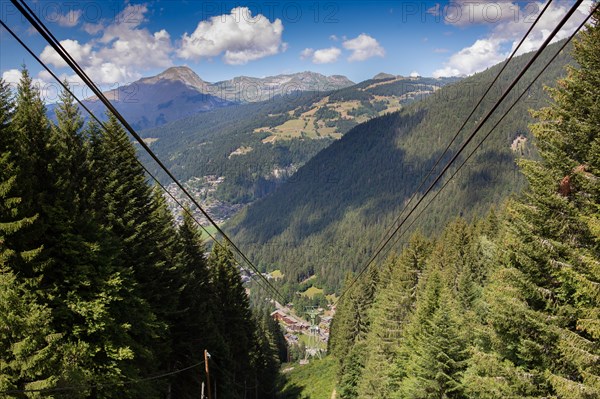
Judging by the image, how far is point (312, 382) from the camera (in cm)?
6419

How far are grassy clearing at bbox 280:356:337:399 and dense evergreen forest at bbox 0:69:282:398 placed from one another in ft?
108

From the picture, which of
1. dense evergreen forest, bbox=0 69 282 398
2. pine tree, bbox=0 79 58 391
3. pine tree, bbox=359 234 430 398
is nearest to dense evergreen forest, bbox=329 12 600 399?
dense evergreen forest, bbox=0 69 282 398

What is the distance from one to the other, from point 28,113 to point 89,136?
17.5ft

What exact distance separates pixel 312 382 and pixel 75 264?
56.3 meters

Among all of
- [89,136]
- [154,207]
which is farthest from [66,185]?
[154,207]

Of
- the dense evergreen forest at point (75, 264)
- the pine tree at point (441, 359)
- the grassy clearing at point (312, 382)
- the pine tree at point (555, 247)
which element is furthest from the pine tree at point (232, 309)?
the pine tree at point (555, 247)

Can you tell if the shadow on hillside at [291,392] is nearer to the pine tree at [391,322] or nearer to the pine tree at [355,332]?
the pine tree at [355,332]

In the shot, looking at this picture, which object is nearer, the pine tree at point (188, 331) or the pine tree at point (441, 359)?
the pine tree at point (441, 359)

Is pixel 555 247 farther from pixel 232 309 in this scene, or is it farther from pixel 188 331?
pixel 232 309

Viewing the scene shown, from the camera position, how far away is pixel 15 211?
13922mm

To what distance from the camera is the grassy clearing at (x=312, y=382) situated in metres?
56.1

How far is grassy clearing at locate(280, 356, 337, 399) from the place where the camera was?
56097 mm

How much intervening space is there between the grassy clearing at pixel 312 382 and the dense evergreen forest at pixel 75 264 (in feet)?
108

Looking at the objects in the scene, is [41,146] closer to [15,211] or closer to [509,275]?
[15,211]
